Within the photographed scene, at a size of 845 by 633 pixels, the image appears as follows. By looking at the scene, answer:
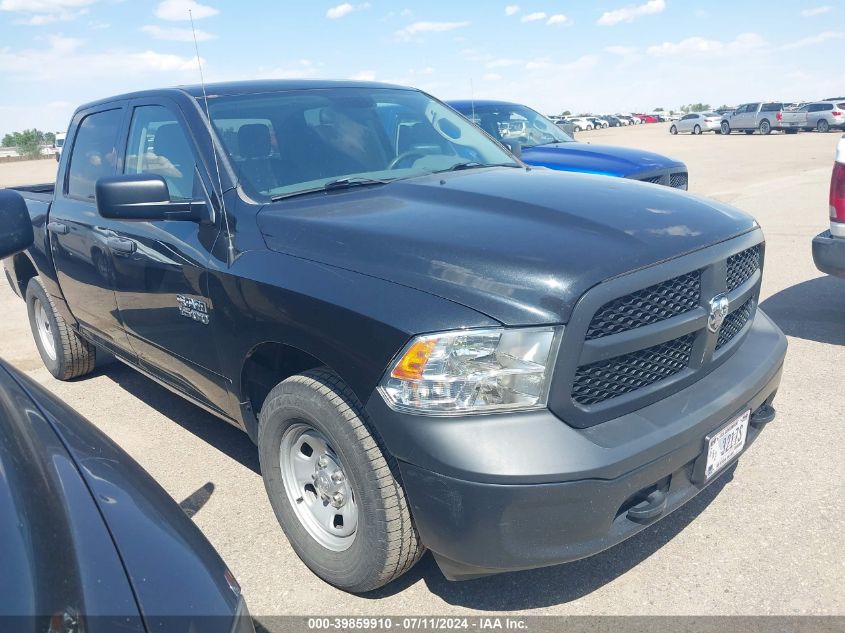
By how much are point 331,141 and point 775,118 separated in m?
42.1

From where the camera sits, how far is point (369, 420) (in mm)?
2369

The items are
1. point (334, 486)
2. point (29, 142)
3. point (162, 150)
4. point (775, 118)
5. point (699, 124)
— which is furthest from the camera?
point (29, 142)

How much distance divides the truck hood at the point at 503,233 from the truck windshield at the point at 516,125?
5760 mm

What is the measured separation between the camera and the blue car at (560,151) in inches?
297

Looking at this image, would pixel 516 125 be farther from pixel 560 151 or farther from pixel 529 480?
pixel 529 480

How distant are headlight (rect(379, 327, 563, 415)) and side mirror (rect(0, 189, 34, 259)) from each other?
1185 millimetres

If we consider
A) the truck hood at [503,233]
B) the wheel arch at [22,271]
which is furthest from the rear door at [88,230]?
the truck hood at [503,233]

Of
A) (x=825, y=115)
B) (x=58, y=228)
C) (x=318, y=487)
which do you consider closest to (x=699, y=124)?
(x=825, y=115)

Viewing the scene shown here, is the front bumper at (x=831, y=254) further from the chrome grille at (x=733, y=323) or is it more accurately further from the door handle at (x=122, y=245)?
the door handle at (x=122, y=245)

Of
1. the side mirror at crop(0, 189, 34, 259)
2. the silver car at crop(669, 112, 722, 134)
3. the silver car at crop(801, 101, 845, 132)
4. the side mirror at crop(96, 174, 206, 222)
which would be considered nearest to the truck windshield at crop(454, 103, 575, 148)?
the side mirror at crop(96, 174, 206, 222)

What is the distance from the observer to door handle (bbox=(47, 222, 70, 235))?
14.4 ft

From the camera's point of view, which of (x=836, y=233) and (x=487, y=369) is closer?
(x=487, y=369)

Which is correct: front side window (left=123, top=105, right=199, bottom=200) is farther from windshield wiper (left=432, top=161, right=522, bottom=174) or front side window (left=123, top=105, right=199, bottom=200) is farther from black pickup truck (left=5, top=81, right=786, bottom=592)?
windshield wiper (left=432, top=161, right=522, bottom=174)

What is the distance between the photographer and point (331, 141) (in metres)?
3.44
